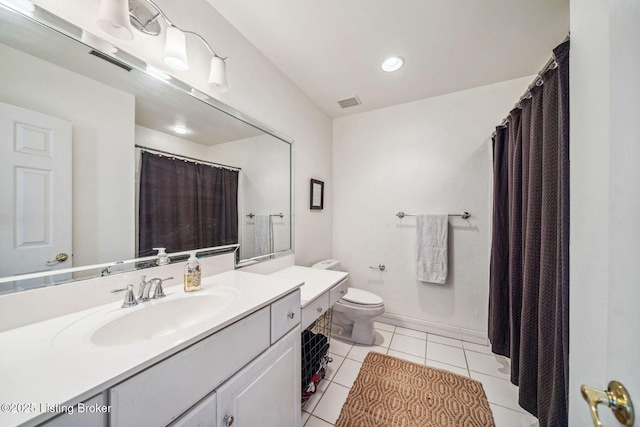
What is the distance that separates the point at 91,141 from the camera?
32.5 inches

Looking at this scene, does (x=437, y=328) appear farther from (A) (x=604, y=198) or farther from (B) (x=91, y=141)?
(B) (x=91, y=141)

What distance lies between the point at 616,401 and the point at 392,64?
79.6 inches

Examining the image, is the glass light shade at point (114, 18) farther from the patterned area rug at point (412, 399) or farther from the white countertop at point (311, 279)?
the patterned area rug at point (412, 399)

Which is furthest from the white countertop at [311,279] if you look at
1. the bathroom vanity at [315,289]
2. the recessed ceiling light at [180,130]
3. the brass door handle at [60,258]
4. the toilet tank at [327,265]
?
the recessed ceiling light at [180,130]

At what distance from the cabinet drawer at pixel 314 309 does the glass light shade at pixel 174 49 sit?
132 centimetres

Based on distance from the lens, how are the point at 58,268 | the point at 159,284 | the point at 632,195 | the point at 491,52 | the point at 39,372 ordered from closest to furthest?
the point at 632,195
the point at 39,372
the point at 58,268
the point at 159,284
the point at 491,52

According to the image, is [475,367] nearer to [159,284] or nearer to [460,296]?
[460,296]

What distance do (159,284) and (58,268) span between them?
30cm

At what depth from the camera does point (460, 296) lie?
6.88 ft

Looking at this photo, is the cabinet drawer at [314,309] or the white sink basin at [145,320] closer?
the white sink basin at [145,320]

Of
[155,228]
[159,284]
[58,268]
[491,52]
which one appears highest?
[491,52]

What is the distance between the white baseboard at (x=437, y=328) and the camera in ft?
6.64

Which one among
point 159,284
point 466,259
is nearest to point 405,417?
point 466,259

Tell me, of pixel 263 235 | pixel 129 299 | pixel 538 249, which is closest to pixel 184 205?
pixel 129 299
